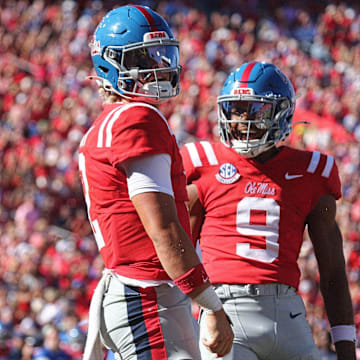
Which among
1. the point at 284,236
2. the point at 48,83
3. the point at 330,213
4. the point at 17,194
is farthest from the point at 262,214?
the point at 48,83

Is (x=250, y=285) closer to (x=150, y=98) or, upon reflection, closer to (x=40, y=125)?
(x=150, y=98)

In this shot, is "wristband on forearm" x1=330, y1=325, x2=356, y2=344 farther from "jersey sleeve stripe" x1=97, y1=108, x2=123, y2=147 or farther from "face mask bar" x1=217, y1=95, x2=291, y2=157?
"jersey sleeve stripe" x1=97, y1=108, x2=123, y2=147

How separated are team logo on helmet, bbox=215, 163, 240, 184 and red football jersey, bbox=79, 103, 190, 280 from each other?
28.1 inches

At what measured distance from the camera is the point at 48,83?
12.6 metres

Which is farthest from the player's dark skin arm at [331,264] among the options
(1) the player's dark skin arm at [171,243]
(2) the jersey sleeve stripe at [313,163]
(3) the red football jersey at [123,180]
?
(1) the player's dark skin arm at [171,243]

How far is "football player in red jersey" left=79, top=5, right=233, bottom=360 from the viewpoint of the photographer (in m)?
2.22

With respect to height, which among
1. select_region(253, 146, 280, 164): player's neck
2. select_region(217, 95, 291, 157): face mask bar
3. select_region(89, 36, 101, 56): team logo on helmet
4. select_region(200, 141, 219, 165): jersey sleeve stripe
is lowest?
select_region(253, 146, 280, 164): player's neck

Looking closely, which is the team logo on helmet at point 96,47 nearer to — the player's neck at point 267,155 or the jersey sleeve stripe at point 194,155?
the jersey sleeve stripe at point 194,155

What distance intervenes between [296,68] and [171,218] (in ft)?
39.1

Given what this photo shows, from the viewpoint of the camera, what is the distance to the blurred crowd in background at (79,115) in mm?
8219

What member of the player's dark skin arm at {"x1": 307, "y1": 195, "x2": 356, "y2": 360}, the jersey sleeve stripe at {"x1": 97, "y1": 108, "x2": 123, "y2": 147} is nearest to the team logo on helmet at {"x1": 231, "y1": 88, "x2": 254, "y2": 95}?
the player's dark skin arm at {"x1": 307, "y1": 195, "x2": 356, "y2": 360}

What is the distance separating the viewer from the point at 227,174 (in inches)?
123

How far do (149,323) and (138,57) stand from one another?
2.80ft

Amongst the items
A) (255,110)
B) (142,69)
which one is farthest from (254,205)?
(142,69)
